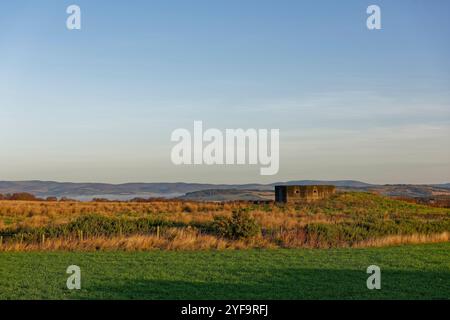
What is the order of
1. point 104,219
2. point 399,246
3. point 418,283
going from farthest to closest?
point 104,219 → point 399,246 → point 418,283

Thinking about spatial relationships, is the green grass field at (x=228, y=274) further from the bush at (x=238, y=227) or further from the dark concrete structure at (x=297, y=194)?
the dark concrete structure at (x=297, y=194)

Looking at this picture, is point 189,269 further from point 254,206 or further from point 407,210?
point 407,210

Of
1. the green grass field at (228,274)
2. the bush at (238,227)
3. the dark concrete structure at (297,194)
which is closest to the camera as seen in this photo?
the green grass field at (228,274)

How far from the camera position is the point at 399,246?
2408cm

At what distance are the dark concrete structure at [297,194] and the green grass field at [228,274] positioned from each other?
39.7 metres

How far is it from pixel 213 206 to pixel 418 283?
40.7 m

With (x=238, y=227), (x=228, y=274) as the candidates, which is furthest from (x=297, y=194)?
(x=228, y=274)

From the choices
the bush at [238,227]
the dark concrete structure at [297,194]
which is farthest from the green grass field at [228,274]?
the dark concrete structure at [297,194]

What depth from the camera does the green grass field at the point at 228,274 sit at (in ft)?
43.3

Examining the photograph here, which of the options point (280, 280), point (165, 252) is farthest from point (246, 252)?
point (280, 280)

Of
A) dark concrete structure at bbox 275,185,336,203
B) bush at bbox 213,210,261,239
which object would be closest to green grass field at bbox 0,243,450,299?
bush at bbox 213,210,261,239

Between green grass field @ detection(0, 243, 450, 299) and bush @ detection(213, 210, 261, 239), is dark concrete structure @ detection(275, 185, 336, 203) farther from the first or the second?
green grass field @ detection(0, 243, 450, 299)

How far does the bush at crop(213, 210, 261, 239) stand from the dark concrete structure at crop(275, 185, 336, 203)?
114 ft
